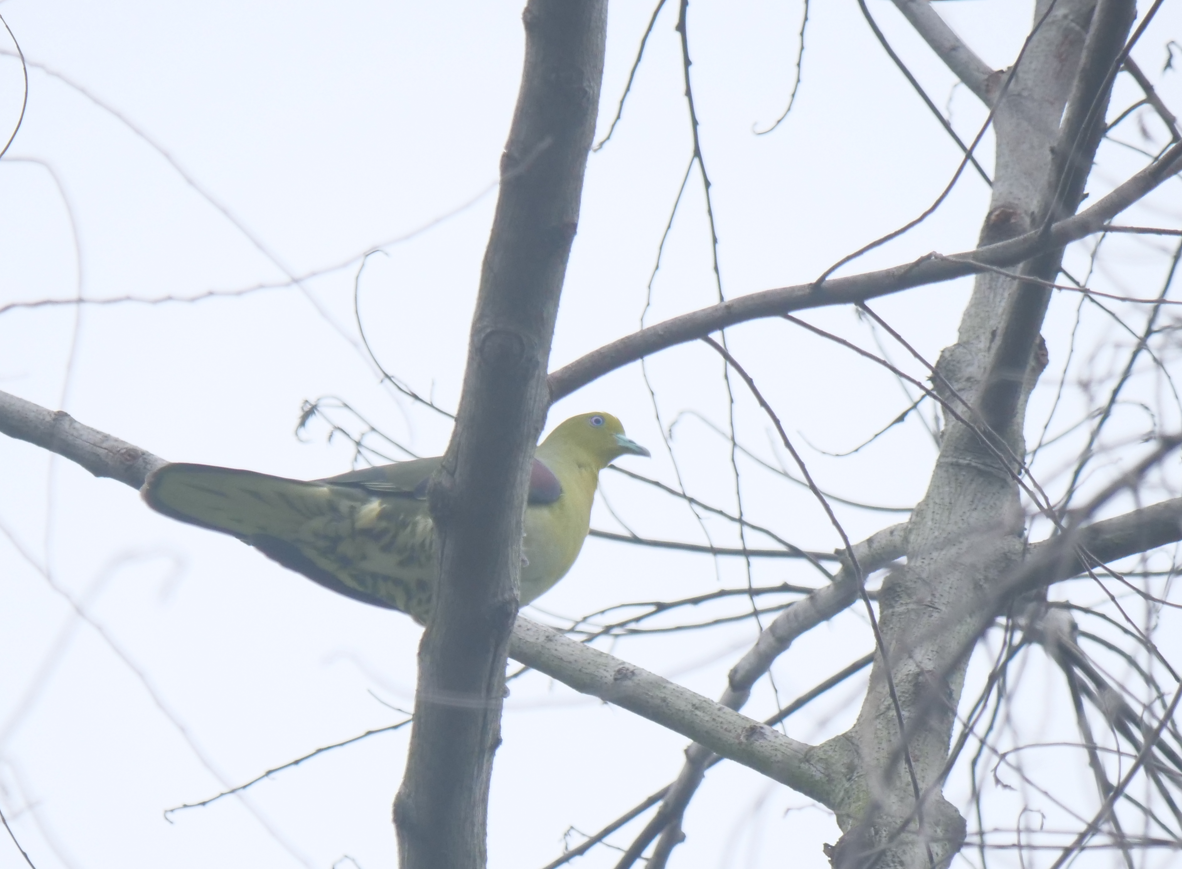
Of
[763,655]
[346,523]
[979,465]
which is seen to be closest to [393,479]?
[346,523]

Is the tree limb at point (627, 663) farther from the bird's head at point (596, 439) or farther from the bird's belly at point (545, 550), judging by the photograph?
the bird's head at point (596, 439)

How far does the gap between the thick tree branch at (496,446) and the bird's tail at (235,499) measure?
53.1 inches

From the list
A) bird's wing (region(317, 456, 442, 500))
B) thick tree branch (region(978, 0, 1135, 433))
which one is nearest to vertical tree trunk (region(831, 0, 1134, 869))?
thick tree branch (region(978, 0, 1135, 433))

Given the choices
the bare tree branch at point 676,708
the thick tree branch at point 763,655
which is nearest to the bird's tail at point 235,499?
the bare tree branch at point 676,708

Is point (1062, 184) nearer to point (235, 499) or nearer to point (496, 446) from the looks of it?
point (496, 446)

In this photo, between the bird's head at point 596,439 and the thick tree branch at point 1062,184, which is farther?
the bird's head at point 596,439

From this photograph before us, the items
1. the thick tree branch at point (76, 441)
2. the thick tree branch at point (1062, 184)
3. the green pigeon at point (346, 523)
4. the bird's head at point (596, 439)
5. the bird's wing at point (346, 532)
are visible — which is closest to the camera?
the thick tree branch at point (1062, 184)

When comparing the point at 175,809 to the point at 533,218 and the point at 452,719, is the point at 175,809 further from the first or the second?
the point at 533,218

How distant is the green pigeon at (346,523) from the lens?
3.18m

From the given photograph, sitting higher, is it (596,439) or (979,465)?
(596,439)

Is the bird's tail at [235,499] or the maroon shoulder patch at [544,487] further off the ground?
the maroon shoulder patch at [544,487]

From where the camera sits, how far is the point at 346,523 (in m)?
3.50

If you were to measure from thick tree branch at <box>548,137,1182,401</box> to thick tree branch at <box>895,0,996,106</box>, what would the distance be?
187 cm

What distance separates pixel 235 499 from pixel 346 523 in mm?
375
